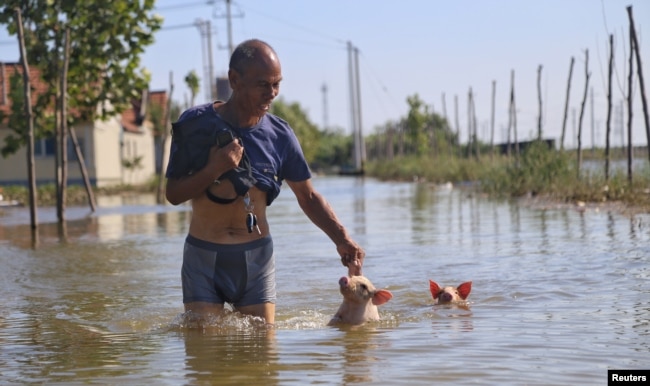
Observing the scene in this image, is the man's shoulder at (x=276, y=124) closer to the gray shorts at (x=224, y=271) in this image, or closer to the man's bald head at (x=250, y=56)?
the man's bald head at (x=250, y=56)

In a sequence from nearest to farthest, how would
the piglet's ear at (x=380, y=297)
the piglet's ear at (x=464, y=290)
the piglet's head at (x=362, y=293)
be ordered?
the piglet's head at (x=362, y=293) → the piglet's ear at (x=380, y=297) → the piglet's ear at (x=464, y=290)

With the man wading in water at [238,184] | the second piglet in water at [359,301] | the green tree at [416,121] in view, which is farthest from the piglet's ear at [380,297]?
the green tree at [416,121]

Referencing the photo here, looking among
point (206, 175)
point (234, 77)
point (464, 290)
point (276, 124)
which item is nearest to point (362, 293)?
point (276, 124)

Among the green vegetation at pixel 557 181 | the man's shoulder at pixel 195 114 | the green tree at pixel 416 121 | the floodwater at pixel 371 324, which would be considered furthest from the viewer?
the green tree at pixel 416 121

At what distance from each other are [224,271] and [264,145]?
771mm

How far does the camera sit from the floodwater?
6.18 meters

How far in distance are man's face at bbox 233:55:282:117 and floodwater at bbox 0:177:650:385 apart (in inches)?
52.1

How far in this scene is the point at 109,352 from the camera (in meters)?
7.04

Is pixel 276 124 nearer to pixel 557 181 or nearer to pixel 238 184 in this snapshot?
pixel 238 184

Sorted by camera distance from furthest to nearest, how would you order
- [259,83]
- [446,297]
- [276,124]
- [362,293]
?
Answer: 1. [446,297]
2. [362,293]
3. [276,124]
4. [259,83]

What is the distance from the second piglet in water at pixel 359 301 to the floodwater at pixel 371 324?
111 millimetres

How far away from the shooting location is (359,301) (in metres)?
8.00

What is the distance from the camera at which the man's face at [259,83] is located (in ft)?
22.0

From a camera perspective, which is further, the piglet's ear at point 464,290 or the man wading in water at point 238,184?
the piglet's ear at point 464,290
